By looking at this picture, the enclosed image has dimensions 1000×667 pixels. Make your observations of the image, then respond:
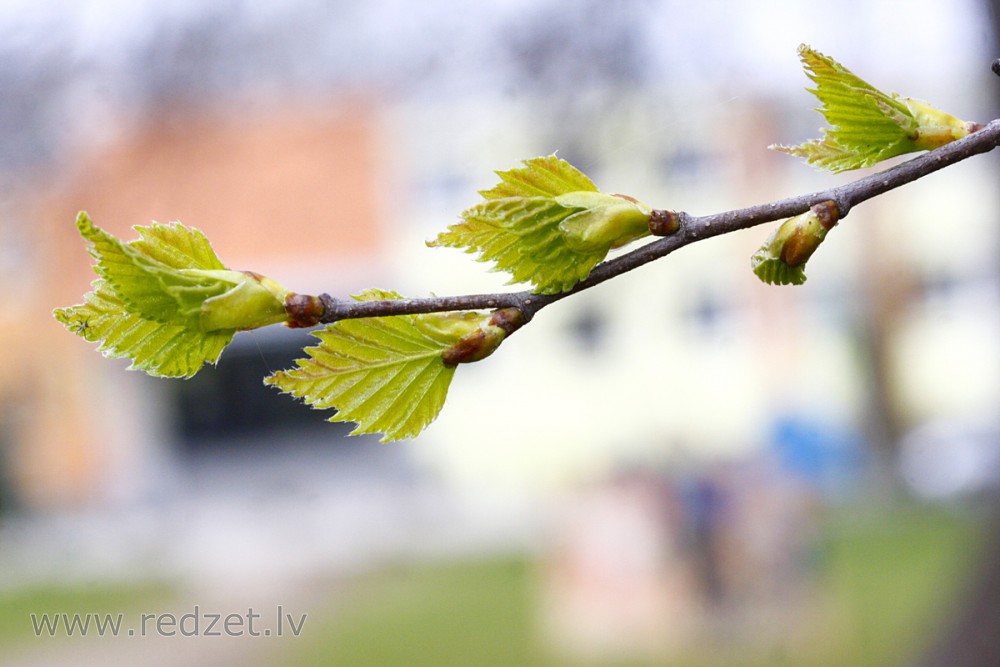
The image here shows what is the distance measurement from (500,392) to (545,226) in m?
8.78

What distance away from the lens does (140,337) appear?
0.41m

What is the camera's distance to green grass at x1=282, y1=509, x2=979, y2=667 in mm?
5707

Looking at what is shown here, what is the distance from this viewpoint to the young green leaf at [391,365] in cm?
43

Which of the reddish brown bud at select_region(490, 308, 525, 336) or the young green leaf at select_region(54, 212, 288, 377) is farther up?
the young green leaf at select_region(54, 212, 288, 377)

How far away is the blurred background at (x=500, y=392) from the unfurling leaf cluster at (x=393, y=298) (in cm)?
185

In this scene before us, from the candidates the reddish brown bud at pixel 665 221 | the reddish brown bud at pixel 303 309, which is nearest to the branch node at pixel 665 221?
the reddish brown bud at pixel 665 221

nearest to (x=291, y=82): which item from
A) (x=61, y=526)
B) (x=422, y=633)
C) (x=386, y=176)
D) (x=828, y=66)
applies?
(x=828, y=66)

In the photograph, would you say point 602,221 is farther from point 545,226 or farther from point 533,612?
point 533,612

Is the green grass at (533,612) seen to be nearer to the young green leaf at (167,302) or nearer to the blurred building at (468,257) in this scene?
the blurred building at (468,257)

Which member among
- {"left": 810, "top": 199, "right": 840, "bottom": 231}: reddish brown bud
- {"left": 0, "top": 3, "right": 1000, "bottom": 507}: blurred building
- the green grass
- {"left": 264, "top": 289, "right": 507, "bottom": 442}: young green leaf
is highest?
{"left": 0, "top": 3, "right": 1000, "bottom": 507}: blurred building

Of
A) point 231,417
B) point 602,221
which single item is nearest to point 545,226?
point 602,221

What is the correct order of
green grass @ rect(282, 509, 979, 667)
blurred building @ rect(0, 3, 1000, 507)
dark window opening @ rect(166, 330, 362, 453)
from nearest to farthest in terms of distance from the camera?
blurred building @ rect(0, 3, 1000, 507)
green grass @ rect(282, 509, 979, 667)
dark window opening @ rect(166, 330, 362, 453)

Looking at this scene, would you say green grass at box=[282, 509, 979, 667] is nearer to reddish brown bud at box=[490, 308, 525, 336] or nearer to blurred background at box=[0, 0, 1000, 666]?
blurred background at box=[0, 0, 1000, 666]

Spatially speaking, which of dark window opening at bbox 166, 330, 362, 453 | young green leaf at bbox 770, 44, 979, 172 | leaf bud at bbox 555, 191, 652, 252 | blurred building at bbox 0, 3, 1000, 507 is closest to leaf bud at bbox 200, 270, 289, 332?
leaf bud at bbox 555, 191, 652, 252
